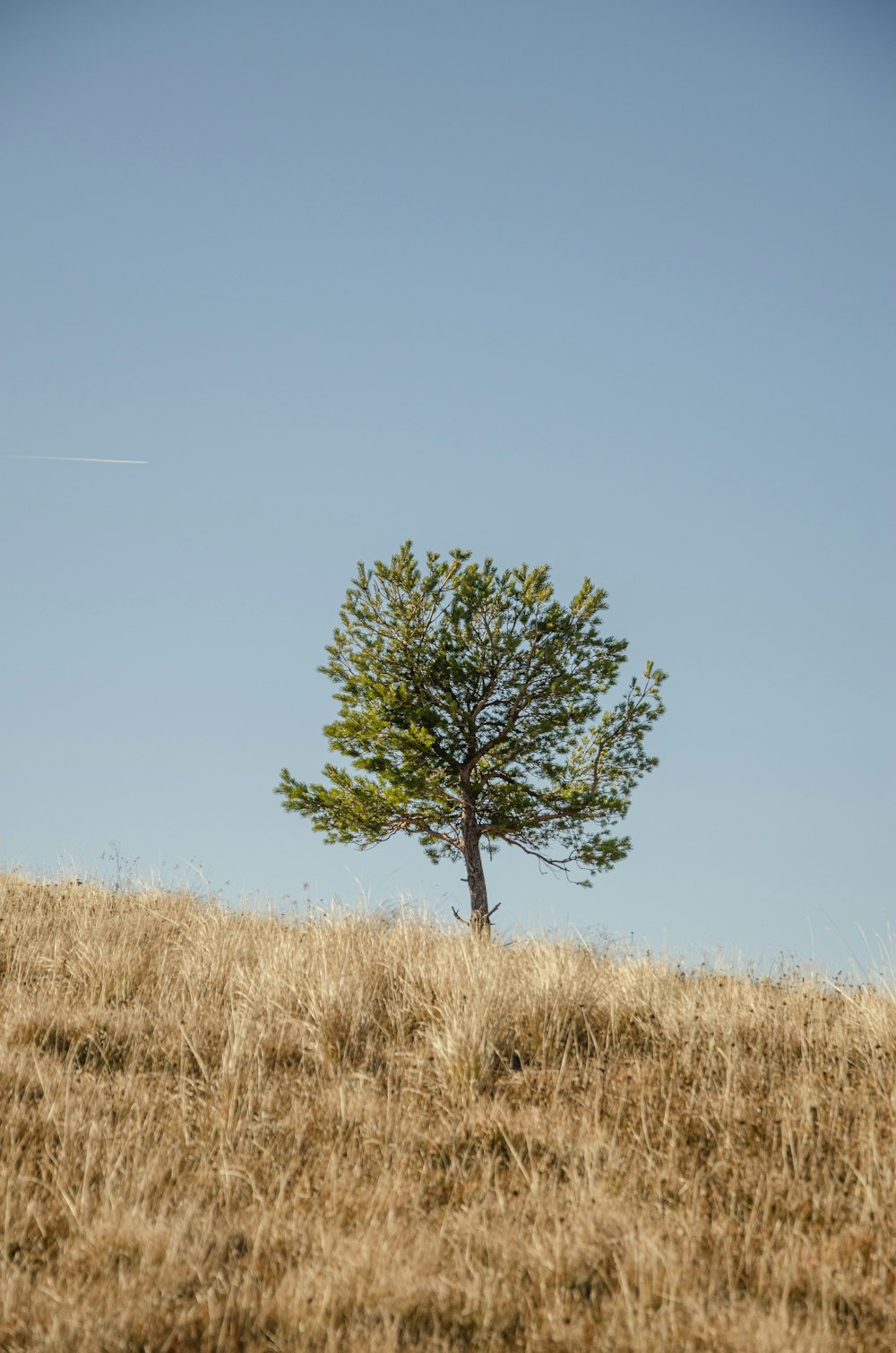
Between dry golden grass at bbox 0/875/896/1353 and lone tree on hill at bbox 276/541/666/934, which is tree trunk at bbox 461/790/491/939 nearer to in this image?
lone tree on hill at bbox 276/541/666/934

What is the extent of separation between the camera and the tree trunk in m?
19.5

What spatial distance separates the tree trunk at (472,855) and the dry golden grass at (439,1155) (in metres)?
11.5

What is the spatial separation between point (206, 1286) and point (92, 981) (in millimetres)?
4626

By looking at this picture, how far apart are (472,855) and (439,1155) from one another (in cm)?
1518

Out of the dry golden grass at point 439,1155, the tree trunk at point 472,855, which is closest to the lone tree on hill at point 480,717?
the tree trunk at point 472,855

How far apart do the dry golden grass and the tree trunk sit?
11546mm

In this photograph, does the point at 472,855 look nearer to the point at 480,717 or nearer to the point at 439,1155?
the point at 480,717

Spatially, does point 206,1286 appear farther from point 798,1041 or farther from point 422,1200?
point 798,1041

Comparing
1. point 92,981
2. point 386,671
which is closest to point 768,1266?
point 92,981

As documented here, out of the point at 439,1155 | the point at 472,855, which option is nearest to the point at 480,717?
the point at 472,855

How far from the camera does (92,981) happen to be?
766 centimetres

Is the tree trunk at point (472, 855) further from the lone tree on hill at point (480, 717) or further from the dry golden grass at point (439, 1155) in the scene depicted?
the dry golden grass at point (439, 1155)

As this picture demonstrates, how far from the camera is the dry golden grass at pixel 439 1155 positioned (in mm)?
3391

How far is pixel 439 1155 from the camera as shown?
4.79m
